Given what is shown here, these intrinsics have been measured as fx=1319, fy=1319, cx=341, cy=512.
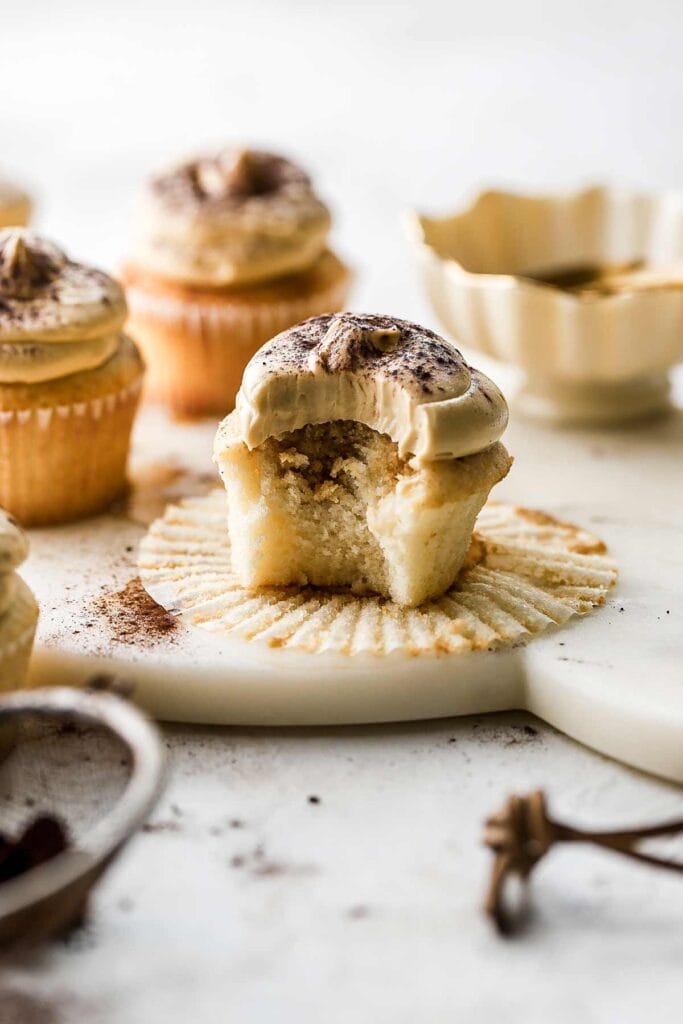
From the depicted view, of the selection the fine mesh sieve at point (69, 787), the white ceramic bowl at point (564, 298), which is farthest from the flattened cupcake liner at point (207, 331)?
the fine mesh sieve at point (69, 787)

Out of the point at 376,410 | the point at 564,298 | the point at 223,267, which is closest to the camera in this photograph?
the point at 376,410

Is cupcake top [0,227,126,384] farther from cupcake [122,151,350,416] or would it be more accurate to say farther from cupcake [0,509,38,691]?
cupcake [0,509,38,691]

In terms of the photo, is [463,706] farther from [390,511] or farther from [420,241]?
[420,241]

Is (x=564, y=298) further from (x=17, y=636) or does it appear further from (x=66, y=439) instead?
(x=17, y=636)

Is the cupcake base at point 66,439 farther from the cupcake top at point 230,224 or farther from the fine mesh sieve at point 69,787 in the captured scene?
the fine mesh sieve at point 69,787

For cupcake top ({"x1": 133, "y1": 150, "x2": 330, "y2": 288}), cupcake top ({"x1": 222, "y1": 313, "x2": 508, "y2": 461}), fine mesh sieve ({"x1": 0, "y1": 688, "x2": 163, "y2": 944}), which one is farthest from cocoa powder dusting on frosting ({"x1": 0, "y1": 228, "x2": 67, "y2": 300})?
fine mesh sieve ({"x1": 0, "y1": 688, "x2": 163, "y2": 944})

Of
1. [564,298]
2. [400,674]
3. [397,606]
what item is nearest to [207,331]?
[564,298]
